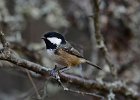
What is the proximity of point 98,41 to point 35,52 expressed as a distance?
2.93ft

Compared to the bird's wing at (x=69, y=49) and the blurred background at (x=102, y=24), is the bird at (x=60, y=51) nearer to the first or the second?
the bird's wing at (x=69, y=49)

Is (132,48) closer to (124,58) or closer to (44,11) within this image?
(124,58)

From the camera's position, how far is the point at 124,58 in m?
6.14

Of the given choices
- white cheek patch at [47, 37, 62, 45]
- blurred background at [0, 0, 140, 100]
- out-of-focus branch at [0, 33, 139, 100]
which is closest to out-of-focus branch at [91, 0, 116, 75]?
out-of-focus branch at [0, 33, 139, 100]

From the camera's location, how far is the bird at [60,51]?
166 inches

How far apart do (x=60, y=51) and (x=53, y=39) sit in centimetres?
16

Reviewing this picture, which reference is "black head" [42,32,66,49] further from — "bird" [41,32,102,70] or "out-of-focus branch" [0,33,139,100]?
Answer: "out-of-focus branch" [0,33,139,100]

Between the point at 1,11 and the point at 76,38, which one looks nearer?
the point at 1,11

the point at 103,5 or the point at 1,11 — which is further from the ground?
the point at 103,5

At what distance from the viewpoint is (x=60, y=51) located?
4309 millimetres

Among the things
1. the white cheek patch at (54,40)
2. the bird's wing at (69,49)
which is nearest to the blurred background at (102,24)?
the bird's wing at (69,49)

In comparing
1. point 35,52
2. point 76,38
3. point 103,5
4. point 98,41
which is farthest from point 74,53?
point 76,38

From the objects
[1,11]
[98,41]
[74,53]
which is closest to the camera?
[74,53]

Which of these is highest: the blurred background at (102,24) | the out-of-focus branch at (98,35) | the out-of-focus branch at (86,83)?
the blurred background at (102,24)
